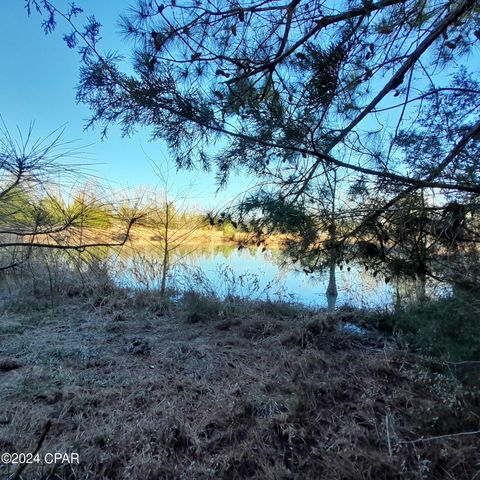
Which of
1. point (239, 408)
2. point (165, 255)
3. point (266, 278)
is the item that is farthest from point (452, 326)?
point (165, 255)

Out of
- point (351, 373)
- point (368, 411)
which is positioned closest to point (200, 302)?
point (351, 373)

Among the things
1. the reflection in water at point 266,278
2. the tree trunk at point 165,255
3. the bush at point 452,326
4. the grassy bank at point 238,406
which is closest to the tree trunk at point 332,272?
the reflection in water at point 266,278

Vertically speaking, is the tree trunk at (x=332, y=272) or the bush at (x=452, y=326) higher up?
the tree trunk at (x=332, y=272)

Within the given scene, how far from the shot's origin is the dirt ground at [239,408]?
4.79 feet

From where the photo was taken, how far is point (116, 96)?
6.83 ft

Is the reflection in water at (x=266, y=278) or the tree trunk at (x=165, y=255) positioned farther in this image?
the tree trunk at (x=165, y=255)

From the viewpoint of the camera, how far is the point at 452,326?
1.60 m

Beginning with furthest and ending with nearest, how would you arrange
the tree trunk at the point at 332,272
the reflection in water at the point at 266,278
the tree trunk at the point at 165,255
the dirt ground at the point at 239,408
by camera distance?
the tree trunk at the point at 165,255 → the reflection in water at the point at 266,278 → the tree trunk at the point at 332,272 → the dirt ground at the point at 239,408

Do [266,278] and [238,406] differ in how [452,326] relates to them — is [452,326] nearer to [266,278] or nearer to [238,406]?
[238,406]

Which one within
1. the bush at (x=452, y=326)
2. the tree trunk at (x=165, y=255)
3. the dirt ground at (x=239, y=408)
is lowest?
the dirt ground at (x=239, y=408)

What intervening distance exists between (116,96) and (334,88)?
4.32 feet

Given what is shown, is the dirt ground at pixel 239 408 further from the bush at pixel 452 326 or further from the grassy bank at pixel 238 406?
the bush at pixel 452 326

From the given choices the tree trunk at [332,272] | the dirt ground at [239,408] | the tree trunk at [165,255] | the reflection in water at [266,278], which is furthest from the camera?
the tree trunk at [165,255]

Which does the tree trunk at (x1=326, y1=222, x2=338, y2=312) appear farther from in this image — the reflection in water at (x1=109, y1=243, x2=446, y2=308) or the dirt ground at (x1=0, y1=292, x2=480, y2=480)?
the dirt ground at (x1=0, y1=292, x2=480, y2=480)
